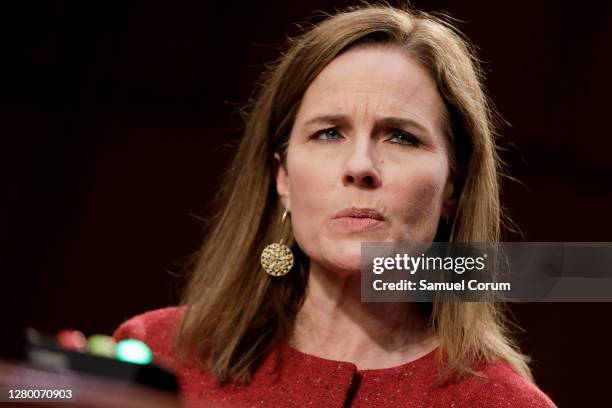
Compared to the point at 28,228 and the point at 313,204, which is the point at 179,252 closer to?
the point at 28,228

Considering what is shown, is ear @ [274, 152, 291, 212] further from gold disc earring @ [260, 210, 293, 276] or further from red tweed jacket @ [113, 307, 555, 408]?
red tweed jacket @ [113, 307, 555, 408]

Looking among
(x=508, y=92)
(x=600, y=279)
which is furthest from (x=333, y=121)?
(x=508, y=92)

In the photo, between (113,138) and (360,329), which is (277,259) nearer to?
(360,329)

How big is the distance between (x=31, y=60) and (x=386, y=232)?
5.35ft

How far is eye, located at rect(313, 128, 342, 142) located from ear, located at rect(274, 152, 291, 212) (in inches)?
6.1

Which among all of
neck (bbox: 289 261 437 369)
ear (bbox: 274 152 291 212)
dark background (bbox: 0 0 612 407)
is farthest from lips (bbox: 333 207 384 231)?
dark background (bbox: 0 0 612 407)

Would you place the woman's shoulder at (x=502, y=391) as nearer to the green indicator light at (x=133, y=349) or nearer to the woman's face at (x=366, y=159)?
the woman's face at (x=366, y=159)

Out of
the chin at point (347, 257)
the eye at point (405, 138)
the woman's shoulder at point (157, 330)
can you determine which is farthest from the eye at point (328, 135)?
the woman's shoulder at point (157, 330)

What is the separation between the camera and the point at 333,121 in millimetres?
1690

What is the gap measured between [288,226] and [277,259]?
7 cm

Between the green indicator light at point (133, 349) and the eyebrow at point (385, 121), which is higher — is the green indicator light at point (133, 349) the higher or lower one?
the lower one

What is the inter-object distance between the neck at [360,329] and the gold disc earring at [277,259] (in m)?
0.09

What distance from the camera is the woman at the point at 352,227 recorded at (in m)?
1.62

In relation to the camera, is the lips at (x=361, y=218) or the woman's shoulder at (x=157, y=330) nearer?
the lips at (x=361, y=218)
